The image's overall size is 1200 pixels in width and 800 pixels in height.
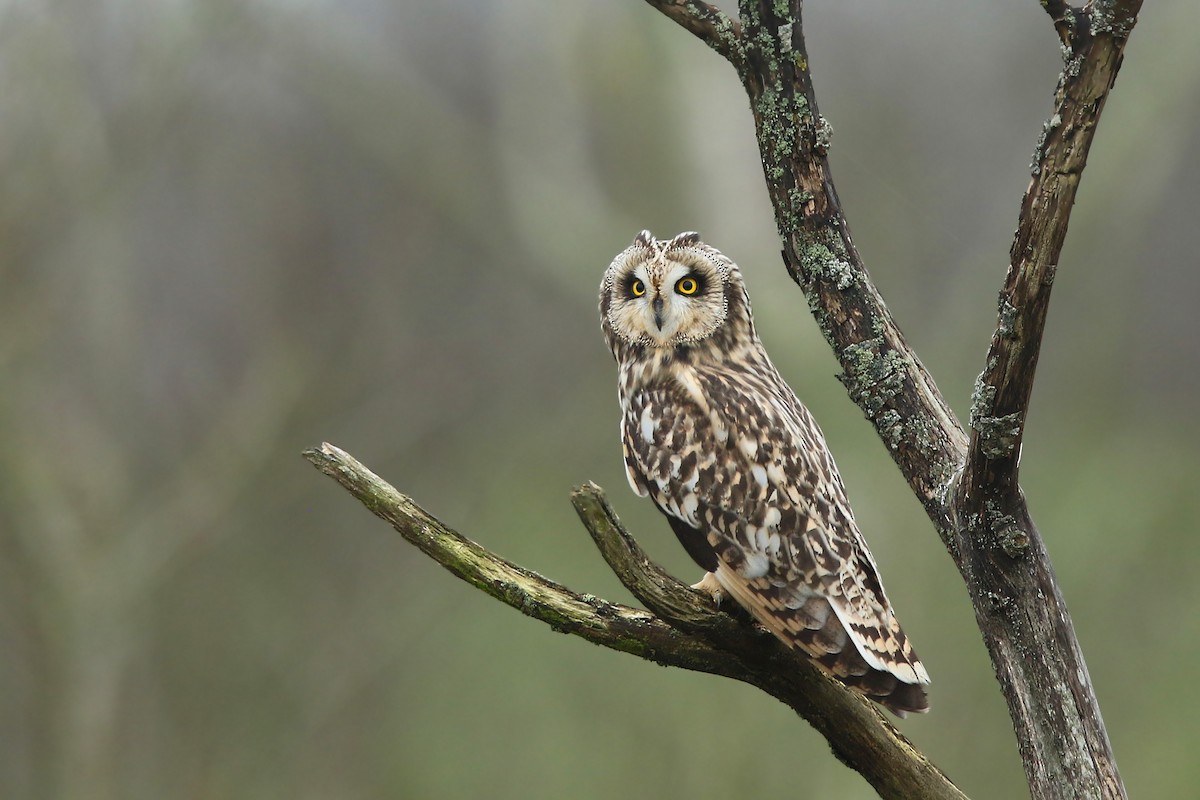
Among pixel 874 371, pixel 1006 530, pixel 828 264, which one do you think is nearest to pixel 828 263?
pixel 828 264

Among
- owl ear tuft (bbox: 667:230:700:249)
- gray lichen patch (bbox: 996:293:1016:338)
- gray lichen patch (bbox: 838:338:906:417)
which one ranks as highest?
owl ear tuft (bbox: 667:230:700:249)

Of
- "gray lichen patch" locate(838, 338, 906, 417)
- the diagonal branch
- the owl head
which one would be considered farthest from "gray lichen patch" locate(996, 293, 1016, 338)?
the owl head

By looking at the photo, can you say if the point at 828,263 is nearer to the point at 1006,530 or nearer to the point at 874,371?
the point at 874,371

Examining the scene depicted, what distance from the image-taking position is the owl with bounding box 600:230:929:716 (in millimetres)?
2141

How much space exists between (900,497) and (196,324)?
3.89m

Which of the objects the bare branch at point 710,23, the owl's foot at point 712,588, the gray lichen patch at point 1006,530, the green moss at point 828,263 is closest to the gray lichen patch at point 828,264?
the green moss at point 828,263

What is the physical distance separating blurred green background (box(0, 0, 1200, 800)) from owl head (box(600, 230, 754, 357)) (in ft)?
8.97

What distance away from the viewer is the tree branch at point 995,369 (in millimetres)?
1448

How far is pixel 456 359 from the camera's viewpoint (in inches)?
264

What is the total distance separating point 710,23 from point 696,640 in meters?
1.05

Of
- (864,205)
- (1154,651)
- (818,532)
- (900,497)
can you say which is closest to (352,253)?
(864,205)

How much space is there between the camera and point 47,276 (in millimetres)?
5582

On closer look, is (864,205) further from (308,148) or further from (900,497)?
(308,148)

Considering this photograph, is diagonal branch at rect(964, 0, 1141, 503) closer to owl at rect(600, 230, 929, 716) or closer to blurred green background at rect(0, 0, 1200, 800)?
owl at rect(600, 230, 929, 716)
